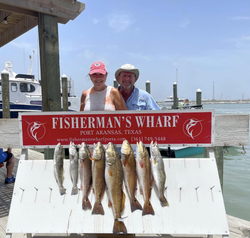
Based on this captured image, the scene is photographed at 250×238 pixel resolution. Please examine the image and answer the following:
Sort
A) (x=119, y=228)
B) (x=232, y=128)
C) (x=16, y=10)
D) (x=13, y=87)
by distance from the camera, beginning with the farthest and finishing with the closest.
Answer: (x=13, y=87) → (x=16, y=10) → (x=232, y=128) → (x=119, y=228)

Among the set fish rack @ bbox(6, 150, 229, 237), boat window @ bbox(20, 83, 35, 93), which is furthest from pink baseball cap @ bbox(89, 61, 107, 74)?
boat window @ bbox(20, 83, 35, 93)

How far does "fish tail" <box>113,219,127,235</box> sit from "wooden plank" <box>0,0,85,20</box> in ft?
8.52

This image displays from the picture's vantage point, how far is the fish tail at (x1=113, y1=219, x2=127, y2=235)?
6.06 ft

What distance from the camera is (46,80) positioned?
9.09ft

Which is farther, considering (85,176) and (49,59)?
(49,59)

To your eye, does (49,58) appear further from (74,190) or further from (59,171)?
(74,190)

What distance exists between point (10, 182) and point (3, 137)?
2.76 m

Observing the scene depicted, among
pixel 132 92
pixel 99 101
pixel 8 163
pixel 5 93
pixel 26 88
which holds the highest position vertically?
pixel 26 88

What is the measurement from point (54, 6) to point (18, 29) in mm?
1264

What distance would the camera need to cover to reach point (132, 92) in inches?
111

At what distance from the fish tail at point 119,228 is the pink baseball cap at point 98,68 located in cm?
155

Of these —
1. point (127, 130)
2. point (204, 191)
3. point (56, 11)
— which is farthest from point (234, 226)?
point (56, 11)

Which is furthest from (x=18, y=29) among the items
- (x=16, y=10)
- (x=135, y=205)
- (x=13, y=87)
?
(x=13, y=87)

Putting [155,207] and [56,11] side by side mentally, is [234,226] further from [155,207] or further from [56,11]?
[56,11]
